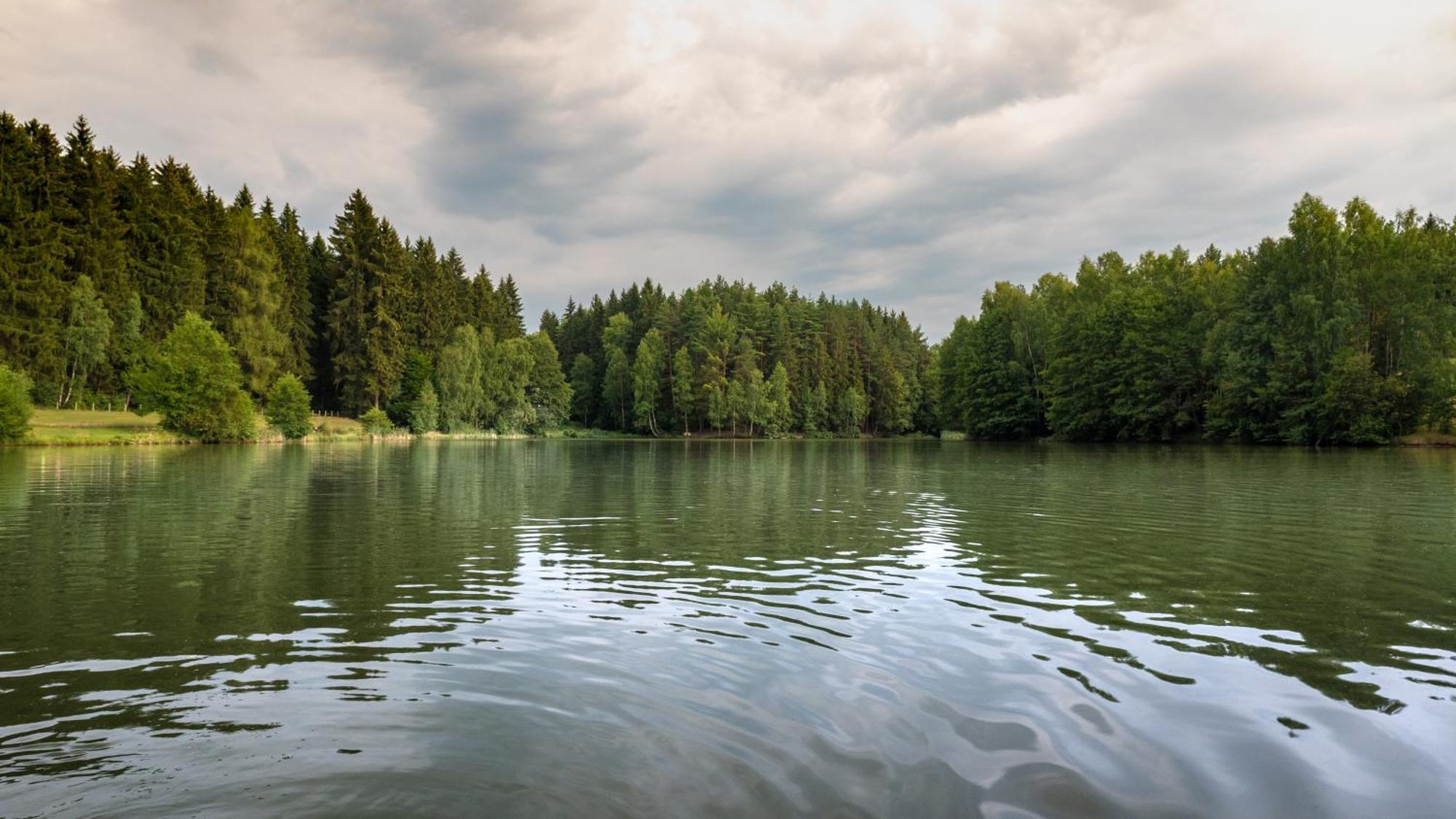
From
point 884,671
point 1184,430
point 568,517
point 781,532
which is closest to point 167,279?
point 568,517

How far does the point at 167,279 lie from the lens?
67.8 m

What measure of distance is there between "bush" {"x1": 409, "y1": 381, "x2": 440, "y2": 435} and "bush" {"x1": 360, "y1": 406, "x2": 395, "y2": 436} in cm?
585

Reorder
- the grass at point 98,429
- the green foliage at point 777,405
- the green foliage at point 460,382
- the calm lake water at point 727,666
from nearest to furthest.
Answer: the calm lake water at point 727,666 → the grass at point 98,429 → the green foliage at point 460,382 → the green foliage at point 777,405

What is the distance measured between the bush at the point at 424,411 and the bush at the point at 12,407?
3798cm

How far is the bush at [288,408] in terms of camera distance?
65.8 meters

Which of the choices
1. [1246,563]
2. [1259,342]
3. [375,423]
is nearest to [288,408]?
[375,423]

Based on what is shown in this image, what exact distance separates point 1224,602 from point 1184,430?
258ft

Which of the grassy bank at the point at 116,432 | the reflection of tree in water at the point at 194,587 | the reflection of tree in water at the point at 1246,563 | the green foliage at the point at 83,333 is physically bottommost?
the reflection of tree in water at the point at 1246,563

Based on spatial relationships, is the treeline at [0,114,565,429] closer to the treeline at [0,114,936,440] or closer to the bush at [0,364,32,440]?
the treeline at [0,114,936,440]

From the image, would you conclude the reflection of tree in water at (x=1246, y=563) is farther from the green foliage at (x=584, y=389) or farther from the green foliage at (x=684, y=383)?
the green foliage at (x=584, y=389)

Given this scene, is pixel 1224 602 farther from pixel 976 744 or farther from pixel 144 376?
pixel 144 376

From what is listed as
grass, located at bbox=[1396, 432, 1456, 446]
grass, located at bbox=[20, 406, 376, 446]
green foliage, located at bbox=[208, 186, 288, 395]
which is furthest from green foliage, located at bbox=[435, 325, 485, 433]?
grass, located at bbox=[1396, 432, 1456, 446]

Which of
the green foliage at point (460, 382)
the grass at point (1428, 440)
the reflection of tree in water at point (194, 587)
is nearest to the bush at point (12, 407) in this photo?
the reflection of tree in water at point (194, 587)

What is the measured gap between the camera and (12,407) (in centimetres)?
4697
